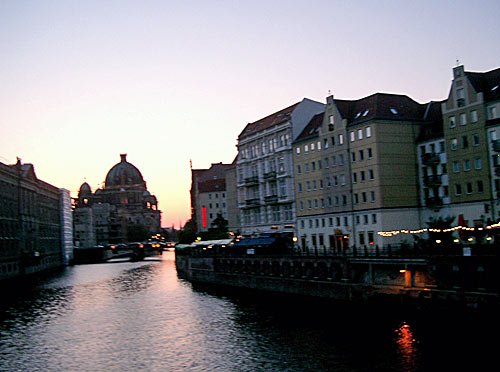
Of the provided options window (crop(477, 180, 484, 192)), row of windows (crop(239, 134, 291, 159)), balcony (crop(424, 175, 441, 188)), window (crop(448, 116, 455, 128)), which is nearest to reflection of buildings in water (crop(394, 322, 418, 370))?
window (crop(477, 180, 484, 192))

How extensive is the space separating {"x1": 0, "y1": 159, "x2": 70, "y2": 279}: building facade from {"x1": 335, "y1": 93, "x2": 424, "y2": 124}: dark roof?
70084mm

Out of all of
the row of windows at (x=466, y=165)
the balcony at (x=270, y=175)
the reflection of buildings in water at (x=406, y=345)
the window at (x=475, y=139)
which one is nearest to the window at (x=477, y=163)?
the row of windows at (x=466, y=165)

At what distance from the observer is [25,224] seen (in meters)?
149

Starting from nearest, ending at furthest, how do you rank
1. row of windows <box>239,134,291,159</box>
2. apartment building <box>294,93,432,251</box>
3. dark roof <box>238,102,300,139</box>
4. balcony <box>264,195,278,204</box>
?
apartment building <box>294,93,432,251</box> < row of windows <box>239,134,291,159</box> < dark roof <box>238,102,300,139</box> < balcony <box>264,195,278,204</box>

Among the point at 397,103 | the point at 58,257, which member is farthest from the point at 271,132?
the point at 58,257

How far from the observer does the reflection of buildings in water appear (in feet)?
138

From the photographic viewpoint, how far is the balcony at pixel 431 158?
88.2 m

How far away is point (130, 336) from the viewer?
5806 centimetres

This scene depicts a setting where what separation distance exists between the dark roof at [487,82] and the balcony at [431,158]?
11.3m

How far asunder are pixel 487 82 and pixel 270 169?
47289 millimetres

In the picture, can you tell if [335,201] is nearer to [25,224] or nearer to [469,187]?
[469,187]

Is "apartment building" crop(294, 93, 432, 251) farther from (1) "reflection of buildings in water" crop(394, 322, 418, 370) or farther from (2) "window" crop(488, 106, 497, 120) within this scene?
(1) "reflection of buildings in water" crop(394, 322, 418, 370)

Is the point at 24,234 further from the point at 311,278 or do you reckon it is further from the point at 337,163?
the point at 311,278

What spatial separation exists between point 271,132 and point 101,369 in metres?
78.6
